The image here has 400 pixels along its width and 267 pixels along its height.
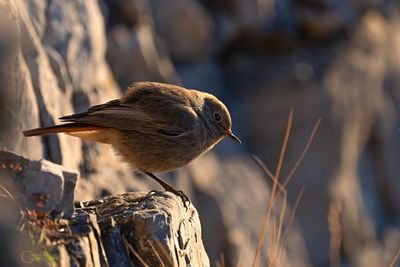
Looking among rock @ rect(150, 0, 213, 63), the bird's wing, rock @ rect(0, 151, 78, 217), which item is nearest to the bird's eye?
the bird's wing

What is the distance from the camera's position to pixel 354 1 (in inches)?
691

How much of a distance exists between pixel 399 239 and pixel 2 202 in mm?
13368

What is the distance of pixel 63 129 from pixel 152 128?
888mm

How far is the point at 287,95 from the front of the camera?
1543 cm

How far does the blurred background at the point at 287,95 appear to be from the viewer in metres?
12.8

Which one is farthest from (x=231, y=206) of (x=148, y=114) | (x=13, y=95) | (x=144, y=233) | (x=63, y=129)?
(x=144, y=233)

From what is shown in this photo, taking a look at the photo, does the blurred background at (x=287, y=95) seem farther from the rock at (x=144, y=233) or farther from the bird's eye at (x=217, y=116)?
the rock at (x=144, y=233)

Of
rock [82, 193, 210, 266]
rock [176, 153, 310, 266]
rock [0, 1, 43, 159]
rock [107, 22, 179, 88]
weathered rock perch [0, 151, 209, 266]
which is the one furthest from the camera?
rock [176, 153, 310, 266]

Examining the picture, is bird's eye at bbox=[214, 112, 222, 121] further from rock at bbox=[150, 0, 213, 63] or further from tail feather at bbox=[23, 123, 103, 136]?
rock at bbox=[150, 0, 213, 63]

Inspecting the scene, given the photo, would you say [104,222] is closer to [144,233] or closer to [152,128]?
[144,233]

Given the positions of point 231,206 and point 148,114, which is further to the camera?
point 231,206

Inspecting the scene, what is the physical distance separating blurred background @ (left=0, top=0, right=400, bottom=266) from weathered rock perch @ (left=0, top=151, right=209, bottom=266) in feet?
15.6

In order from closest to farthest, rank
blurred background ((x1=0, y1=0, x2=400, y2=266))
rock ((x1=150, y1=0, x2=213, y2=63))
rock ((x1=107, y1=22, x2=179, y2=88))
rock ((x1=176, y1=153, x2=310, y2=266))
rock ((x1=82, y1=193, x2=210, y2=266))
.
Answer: rock ((x1=82, y1=193, x2=210, y2=266))
rock ((x1=107, y1=22, x2=179, y2=88))
rock ((x1=176, y1=153, x2=310, y2=266))
blurred background ((x1=0, y1=0, x2=400, y2=266))
rock ((x1=150, y1=0, x2=213, y2=63))

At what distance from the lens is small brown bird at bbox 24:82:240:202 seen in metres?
6.25
